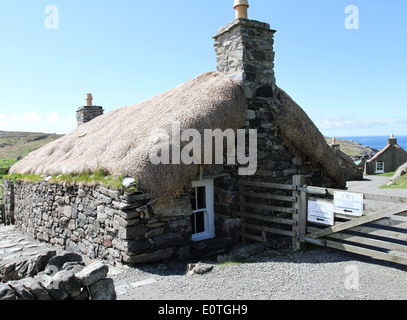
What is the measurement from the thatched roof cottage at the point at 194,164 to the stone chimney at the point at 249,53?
0.03m

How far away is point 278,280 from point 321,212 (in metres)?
1.92

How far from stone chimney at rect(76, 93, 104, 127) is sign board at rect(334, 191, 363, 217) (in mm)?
13350

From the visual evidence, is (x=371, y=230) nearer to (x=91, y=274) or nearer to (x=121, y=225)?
(x=121, y=225)

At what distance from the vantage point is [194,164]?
22.8 ft

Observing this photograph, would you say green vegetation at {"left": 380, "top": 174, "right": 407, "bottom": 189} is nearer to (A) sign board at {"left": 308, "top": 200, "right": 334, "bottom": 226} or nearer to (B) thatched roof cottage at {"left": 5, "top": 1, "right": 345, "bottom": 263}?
(B) thatched roof cottage at {"left": 5, "top": 1, "right": 345, "bottom": 263}

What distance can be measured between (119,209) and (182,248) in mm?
1630

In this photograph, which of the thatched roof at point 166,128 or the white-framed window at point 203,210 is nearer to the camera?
the thatched roof at point 166,128

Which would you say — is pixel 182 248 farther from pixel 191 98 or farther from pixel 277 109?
pixel 277 109

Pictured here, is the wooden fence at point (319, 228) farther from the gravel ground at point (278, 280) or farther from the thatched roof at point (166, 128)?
the thatched roof at point (166, 128)

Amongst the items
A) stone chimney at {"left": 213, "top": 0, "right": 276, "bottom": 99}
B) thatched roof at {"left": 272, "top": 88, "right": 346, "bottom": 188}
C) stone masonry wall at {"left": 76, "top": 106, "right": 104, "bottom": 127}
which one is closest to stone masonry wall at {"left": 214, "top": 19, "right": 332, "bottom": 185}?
stone chimney at {"left": 213, "top": 0, "right": 276, "bottom": 99}

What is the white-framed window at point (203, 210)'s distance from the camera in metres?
7.83

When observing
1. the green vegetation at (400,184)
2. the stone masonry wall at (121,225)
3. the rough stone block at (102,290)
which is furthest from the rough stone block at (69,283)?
the green vegetation at (400,184)
